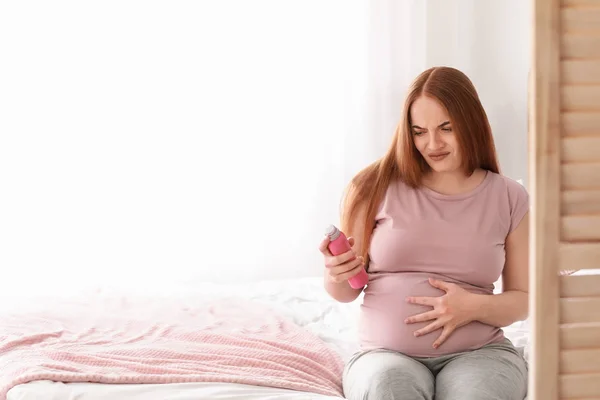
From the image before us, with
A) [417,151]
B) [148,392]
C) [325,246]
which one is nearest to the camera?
[148,392]

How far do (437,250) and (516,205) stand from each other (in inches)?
8.3

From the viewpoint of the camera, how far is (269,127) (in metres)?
3.51

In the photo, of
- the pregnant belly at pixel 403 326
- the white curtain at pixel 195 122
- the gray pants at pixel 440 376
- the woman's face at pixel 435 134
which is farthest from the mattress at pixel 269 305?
the white curtain at pixel 195 122

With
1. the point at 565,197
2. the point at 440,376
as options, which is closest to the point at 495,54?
the point at 440,376

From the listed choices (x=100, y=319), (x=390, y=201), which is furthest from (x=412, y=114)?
(x=100, y=319)

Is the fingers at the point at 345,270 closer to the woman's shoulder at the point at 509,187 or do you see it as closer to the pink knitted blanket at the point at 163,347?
the pink knitted blanket at the point at 163,347

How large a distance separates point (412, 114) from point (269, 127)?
5.61ft

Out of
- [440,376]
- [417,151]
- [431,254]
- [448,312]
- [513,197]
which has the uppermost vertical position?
[417,151]

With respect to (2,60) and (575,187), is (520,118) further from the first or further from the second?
(575,187)

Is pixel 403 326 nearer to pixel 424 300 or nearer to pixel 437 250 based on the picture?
pixel 424 300

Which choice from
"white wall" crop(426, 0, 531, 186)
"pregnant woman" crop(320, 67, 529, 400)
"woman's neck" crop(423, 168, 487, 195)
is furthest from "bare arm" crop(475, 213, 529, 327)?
"white wall" crop(426, 0, 531, 186)

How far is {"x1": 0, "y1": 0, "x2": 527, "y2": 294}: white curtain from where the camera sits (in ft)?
10.8

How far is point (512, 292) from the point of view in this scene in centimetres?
179

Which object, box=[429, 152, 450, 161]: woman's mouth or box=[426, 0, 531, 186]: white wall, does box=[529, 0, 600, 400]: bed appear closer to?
box=[429, 152, 450, 161]: woman's mouth
